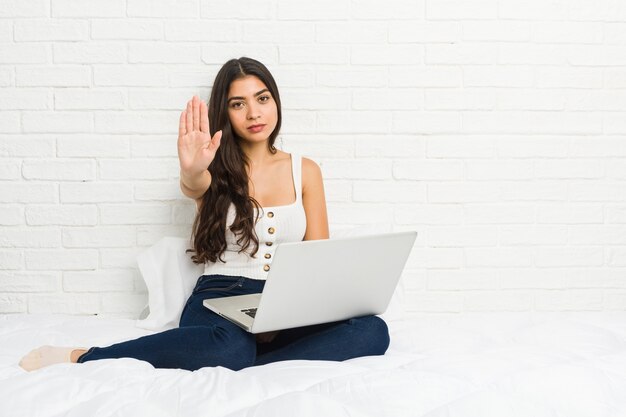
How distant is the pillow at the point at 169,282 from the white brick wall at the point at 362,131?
161 millimetres

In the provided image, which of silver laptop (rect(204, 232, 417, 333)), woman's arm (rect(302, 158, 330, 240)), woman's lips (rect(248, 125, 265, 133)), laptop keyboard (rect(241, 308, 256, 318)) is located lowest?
laptop keyboard (rect(241, 308, 256, 318))

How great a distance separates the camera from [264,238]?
1979 millimetres

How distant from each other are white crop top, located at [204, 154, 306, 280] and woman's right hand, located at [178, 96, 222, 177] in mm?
231

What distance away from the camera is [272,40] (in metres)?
2.20

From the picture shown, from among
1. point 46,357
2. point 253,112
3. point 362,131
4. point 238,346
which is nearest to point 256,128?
point 253,112

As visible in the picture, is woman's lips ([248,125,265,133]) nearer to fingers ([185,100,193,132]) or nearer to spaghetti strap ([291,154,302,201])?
spaghetti strap ([291,154,302,201])

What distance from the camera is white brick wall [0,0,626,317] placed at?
86.0 inches

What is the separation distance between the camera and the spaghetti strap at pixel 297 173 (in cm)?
207

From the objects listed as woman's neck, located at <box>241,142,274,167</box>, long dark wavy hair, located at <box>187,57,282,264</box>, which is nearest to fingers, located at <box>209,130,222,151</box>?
long dark wavy hair, located at <box>187,57,282,264</box>

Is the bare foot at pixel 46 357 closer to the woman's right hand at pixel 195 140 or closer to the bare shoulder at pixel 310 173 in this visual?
the woman's right hand at pixel 195 140

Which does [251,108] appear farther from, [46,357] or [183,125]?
[46,357]

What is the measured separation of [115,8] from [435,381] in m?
1.64

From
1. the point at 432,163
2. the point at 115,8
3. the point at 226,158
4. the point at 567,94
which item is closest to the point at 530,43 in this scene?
the point at 567,94

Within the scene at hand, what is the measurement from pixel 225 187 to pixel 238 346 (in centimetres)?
62
